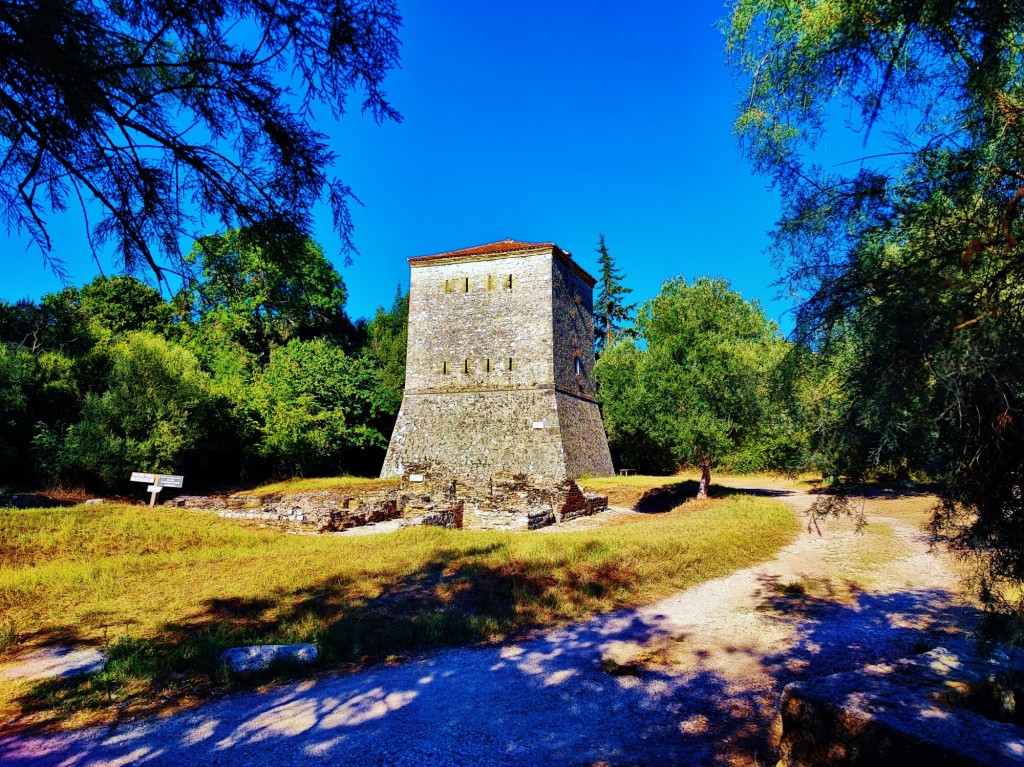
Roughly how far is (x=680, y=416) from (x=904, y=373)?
54.9ft

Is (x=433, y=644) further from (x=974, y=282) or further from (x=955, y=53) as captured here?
(x=955, y=53)

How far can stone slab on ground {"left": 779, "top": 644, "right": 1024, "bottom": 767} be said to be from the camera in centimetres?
237

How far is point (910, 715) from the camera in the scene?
2631 mm

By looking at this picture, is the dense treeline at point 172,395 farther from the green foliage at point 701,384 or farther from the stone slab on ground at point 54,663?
the green foliage at point 701,384

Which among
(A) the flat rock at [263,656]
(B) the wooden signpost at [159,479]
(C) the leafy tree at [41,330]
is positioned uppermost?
(C) the leafy tree at [41,330]

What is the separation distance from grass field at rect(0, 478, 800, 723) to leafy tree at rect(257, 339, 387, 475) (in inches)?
512

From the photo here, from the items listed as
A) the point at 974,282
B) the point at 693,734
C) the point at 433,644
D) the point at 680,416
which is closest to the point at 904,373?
the point at 974,282

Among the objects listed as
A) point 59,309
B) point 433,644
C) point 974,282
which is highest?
point 59,309

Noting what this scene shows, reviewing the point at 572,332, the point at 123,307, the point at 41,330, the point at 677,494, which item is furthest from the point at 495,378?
the point at 123,307

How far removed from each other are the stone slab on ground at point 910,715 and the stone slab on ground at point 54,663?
5.96m

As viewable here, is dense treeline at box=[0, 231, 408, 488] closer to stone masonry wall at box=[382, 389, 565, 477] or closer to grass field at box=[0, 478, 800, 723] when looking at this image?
stone masonry wall at box=[382, 389, 565, 477]

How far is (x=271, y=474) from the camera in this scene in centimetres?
2894

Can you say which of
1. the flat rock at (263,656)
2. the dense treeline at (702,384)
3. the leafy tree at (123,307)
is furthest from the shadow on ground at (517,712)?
the leafy tree at (123,307)

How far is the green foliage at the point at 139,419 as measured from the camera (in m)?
20.7
